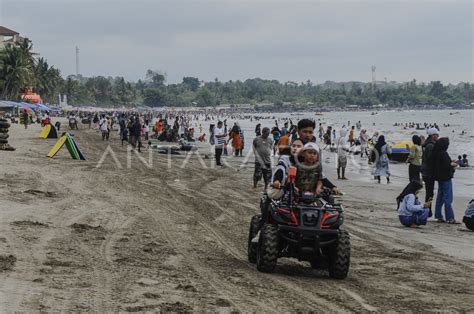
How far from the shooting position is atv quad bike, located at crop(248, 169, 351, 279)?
7672mm

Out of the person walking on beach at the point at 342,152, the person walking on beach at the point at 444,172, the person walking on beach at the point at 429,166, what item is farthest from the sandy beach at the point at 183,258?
the person walking on beach at the point at 342,152

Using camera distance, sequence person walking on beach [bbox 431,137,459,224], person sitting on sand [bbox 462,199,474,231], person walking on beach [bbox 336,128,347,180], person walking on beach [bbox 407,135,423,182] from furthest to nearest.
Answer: person walking on beach [bbox 336,128,347,180] → person walking on beach [bbox 407,135,423,182] → person walking on beach [bbox 431,137,459,224] → person sitting on sand [bbox 462,199,474,231]

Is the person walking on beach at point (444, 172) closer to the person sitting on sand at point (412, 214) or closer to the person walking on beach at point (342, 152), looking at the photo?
the person sitting on sand at point (412, 214)

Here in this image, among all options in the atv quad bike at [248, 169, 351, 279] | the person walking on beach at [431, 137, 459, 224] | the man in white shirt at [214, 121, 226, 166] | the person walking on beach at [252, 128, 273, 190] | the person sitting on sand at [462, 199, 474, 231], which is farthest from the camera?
the man in white shirt at [214, 121, 226, 166]

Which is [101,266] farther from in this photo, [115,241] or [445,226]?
[445,226]

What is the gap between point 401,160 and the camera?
3350 cm

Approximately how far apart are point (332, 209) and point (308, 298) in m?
1.38

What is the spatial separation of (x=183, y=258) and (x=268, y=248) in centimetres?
138

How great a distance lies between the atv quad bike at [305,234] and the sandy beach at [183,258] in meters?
0.21

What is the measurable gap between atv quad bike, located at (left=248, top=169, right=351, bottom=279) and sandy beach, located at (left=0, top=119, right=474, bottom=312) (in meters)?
0.21

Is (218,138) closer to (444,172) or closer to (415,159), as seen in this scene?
(415,159)

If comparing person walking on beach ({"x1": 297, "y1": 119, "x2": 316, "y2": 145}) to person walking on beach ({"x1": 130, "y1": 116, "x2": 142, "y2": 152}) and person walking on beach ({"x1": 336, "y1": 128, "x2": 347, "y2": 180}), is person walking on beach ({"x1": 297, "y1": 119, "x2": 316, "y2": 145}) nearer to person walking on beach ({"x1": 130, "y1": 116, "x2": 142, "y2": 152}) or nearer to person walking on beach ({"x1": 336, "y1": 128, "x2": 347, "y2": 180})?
person walking on beach ({"x1": 336, "y1": 128, "x2": 347, "y2": 180})

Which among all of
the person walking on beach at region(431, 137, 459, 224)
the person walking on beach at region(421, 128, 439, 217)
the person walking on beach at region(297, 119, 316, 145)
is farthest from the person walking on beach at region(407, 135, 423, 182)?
the person walking on beach at region(297, 119, 316, 145)

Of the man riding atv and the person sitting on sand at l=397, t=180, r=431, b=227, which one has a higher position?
the man riding atv
